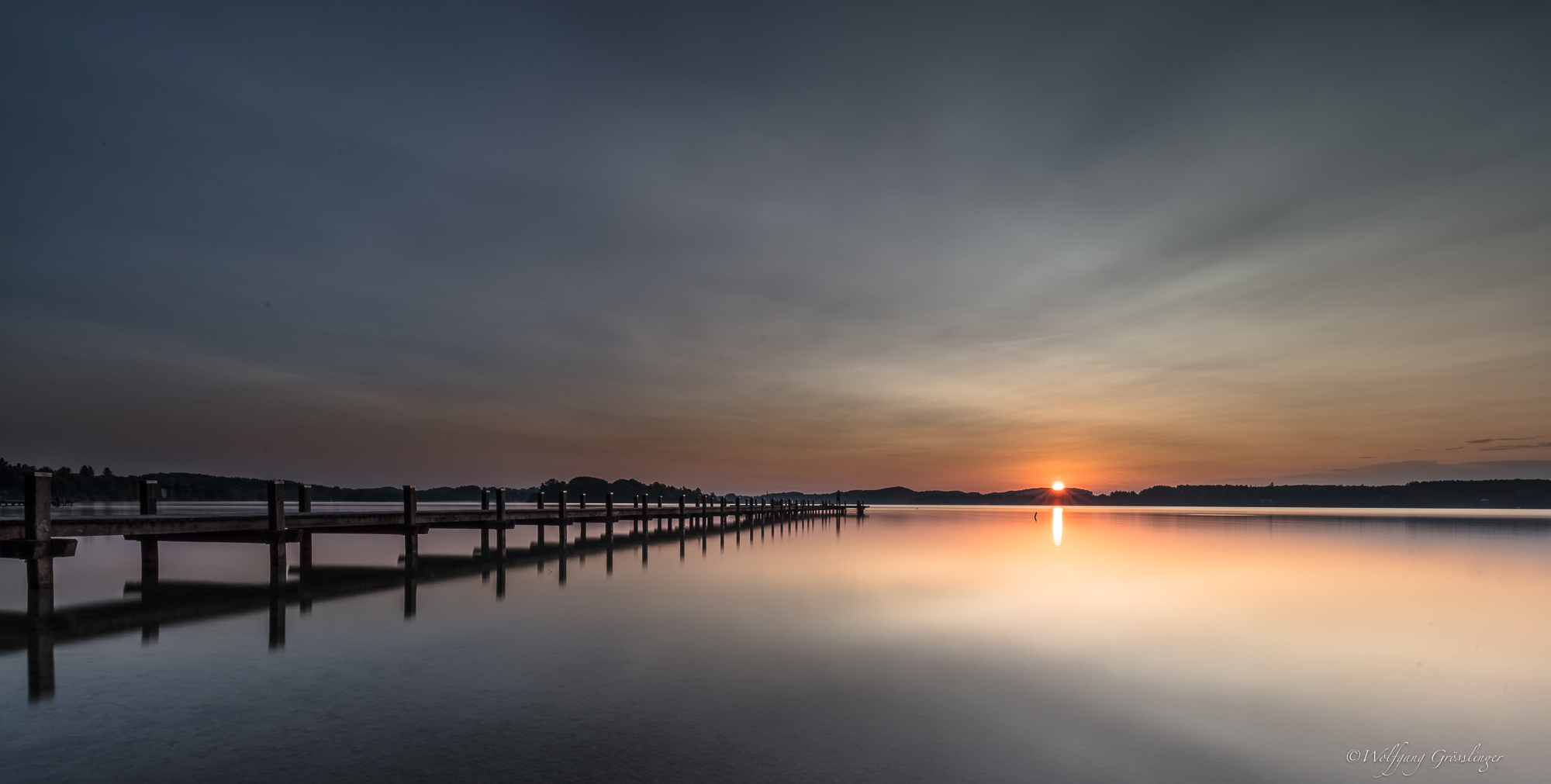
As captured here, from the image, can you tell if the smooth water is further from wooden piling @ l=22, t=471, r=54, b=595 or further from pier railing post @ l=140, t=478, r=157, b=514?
pier railing post @ l=140, t=478, r=157, b=514

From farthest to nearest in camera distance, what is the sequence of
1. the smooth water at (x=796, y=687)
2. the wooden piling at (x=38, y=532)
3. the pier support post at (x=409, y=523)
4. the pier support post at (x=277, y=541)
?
the pier support post at (x=409, y=523) < the pier support post at (x=277, y=541) < the wooden piling at (x=38, y=532) < the smooth water at (x=796, y=687)

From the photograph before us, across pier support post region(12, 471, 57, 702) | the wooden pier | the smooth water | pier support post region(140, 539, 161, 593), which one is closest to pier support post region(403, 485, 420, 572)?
the wooden pier

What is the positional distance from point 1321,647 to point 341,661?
15389 millimetres

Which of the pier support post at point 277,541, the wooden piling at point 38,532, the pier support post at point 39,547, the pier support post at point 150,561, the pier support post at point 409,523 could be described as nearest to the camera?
the pier support post at point 39,547

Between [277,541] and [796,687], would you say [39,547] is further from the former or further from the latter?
[796,687]

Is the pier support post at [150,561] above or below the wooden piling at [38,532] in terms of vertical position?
below

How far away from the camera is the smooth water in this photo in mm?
6715

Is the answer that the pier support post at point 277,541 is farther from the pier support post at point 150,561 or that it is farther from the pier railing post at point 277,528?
the pier support post at point 150,561

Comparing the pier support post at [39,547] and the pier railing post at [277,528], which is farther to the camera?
the pier railing post at [277,528]

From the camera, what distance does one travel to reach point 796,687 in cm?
941

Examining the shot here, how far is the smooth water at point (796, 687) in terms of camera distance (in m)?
6.71

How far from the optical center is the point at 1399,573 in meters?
26.4

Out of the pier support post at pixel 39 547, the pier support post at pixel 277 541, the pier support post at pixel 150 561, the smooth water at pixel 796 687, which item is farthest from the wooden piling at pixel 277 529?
the pier support post at pixel 39 547

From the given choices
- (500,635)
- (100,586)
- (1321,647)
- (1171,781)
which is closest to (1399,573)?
(1321,647)
